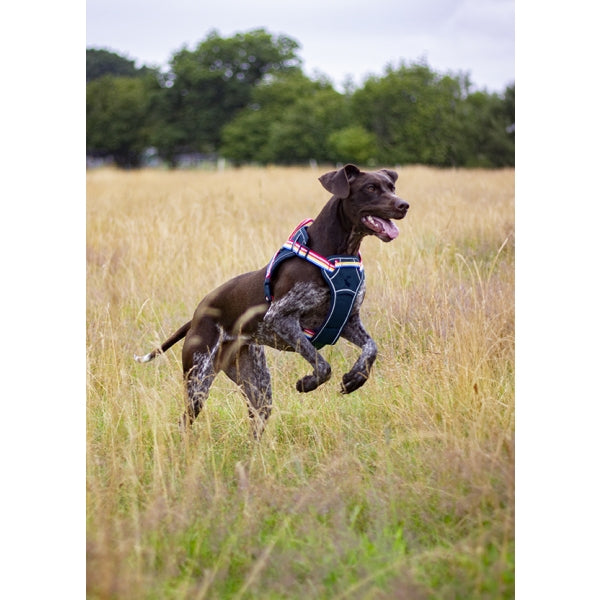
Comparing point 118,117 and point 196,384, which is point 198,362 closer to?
point 196,384

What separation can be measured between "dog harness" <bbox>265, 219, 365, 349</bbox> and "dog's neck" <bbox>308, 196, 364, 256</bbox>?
58 mm

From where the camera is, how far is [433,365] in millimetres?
4195

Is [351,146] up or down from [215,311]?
up

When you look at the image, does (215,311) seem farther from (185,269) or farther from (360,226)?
(185,269)

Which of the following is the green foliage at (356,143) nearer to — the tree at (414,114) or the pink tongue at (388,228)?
the tree at (414,114)

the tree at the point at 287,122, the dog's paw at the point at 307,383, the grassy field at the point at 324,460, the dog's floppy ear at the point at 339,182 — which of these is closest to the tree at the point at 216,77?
the tree at the point at 287,122

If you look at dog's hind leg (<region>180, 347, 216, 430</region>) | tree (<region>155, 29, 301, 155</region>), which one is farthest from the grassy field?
tree (<region>155, 29, 301, 155</region>)

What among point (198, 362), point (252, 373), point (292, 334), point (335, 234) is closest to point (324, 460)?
point (292, 334)

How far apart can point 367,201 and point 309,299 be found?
592 mm

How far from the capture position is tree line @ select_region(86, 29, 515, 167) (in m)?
5.76

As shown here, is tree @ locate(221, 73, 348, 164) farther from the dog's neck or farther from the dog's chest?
the dog's chest
